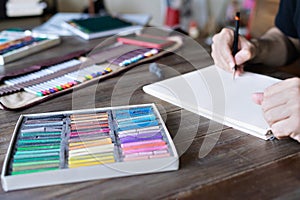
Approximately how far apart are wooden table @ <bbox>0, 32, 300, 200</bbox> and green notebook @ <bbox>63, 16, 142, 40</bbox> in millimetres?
528

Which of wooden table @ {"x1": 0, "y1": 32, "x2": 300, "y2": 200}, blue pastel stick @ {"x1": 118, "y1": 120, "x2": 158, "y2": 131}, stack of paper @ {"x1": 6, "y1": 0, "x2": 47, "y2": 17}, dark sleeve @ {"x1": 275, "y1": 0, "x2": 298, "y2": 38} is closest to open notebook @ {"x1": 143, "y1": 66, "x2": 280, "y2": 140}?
wooden table @ {"x1": 0, "y1": 32, "x2": 300, "y2": 200}

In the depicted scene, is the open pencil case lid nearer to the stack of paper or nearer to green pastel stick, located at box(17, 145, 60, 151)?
green pastel stick, located at box(17, 145, 60, 151)

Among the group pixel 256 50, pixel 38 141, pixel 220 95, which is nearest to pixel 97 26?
pixel 256 50

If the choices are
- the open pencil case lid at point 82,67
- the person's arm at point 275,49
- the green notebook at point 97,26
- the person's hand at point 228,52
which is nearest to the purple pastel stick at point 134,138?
the open pencil case lid at point 82,67

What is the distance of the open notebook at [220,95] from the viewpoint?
77 centimetres

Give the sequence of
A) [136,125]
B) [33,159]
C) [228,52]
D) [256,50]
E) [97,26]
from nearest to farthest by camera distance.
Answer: [33,159] < [136,125] < [228,52] < [256,50] < [97,26]

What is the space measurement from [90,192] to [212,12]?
2549 millimetres

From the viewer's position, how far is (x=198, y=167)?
641 mm

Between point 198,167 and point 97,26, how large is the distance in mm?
936

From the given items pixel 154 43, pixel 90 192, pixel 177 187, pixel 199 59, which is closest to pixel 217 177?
pixel 177 187

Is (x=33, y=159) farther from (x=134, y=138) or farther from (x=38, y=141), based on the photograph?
(x=134, y=138)

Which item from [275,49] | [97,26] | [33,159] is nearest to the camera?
[33,159]

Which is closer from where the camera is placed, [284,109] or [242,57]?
[284,109]

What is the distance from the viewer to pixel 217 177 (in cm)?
61
